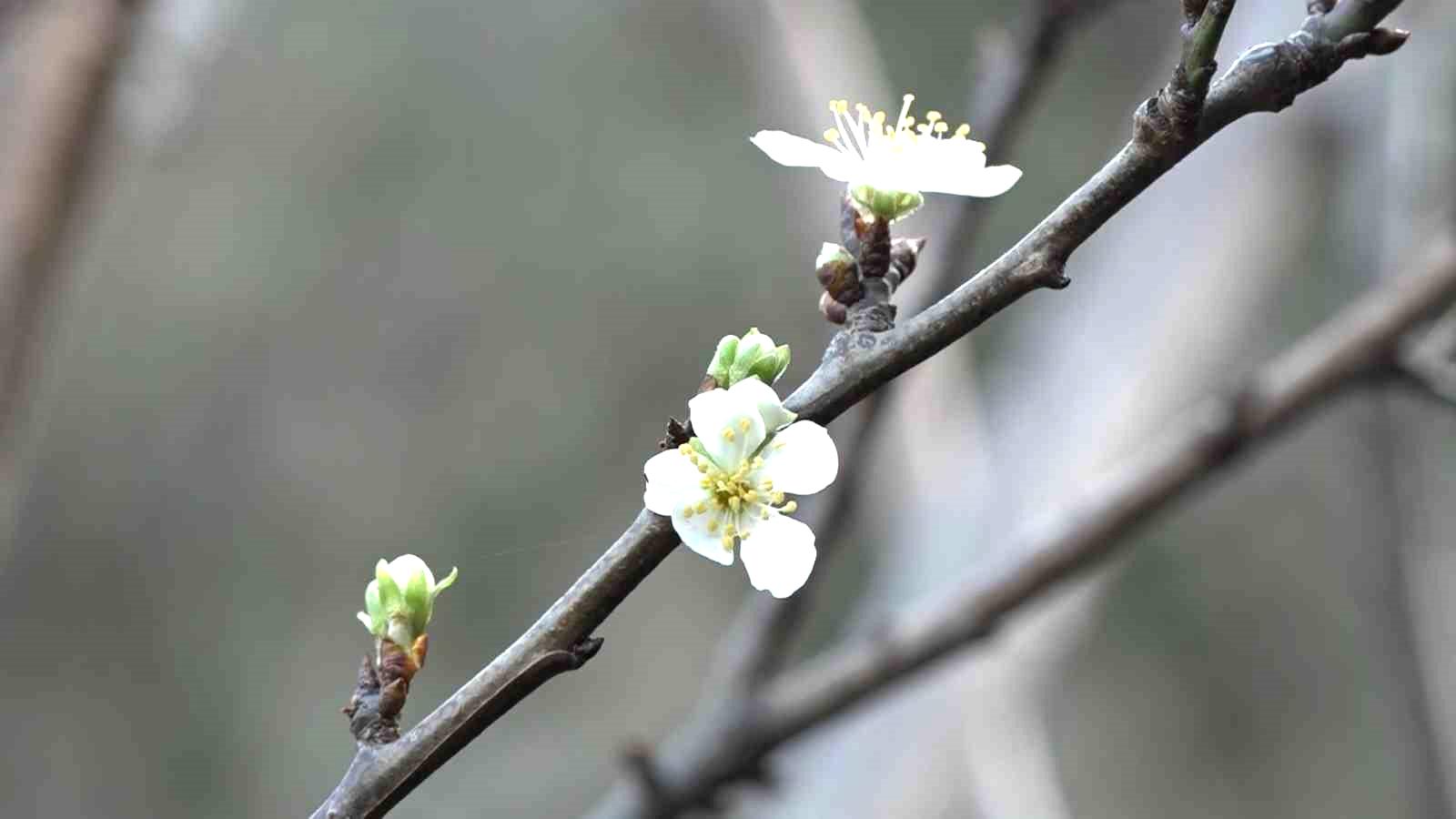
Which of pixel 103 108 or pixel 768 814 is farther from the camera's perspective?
pixel 768 814

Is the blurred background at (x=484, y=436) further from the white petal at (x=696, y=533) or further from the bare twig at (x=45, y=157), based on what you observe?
the white petal at (x=696, y=533)

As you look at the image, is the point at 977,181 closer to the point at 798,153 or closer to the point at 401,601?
the point at 798,153

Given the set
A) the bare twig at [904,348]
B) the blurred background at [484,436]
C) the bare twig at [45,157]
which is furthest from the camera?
the blurred background at [484,436]

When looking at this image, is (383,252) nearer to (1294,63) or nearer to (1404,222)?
(1404,222)

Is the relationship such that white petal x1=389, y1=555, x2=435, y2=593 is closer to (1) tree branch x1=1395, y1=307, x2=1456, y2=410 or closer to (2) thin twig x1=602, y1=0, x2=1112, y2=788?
(2) thin twig x1=602, y1=0, x2=1112, y2=788

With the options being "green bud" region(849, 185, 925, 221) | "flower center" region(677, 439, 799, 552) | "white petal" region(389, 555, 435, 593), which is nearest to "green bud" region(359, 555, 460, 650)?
"white petal" region(389, 555, 435, 593)

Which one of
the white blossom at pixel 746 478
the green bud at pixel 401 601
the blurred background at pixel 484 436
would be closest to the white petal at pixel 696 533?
the white blossom at pixel 746 478

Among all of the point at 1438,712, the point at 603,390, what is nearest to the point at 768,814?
the point at 1438,712
